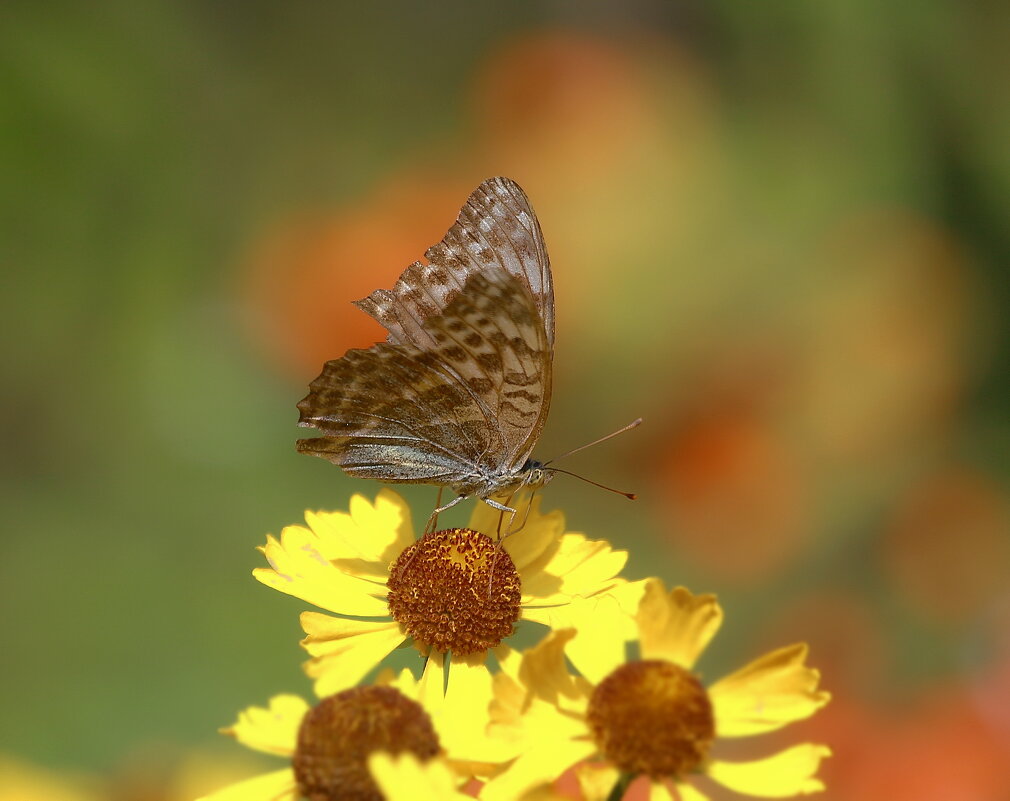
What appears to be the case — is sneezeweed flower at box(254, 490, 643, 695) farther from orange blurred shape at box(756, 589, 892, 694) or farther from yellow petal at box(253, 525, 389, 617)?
orange blurred shape at box(756, 589, 892, 694)

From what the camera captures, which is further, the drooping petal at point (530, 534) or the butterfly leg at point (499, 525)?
the drooping petal at point (530, 534)

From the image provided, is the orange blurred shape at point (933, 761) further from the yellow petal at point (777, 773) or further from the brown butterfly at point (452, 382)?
the yellow petal at point (777, 773)

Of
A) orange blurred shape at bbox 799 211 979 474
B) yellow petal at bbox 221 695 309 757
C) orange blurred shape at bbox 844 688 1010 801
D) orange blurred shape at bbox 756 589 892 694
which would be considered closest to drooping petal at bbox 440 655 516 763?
yellow petal at bbox 221 695 309 757

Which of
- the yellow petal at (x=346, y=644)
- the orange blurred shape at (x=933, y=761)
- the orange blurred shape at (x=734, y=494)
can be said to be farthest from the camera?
the orange blurred shape at (x=734, y=494)

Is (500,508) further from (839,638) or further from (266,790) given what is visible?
(839,638)

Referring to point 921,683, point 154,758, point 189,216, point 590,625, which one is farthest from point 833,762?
point 189,216

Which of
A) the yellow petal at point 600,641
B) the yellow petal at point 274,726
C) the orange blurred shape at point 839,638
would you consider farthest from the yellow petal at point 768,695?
the orange blurred shape at point 839,638
